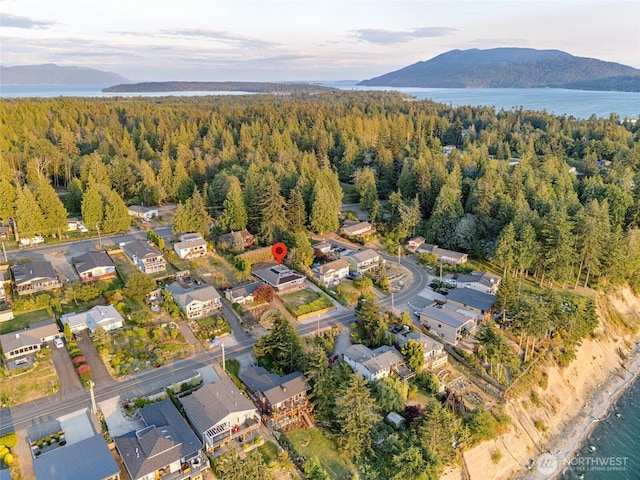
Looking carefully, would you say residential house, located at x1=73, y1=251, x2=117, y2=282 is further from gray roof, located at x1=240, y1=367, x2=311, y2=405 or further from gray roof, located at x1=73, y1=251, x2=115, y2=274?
gray roof, located at x1=240, y1=367, x2=311, y2=405

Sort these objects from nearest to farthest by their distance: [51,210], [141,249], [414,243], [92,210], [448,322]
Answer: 1. [448,322]
2. [141,249]
3. [51,210]
4. [414,243]
5. [92,210]

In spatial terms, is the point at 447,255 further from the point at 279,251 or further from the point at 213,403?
the point at 213,403

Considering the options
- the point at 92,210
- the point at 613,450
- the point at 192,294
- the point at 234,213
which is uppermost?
the point at 234,213

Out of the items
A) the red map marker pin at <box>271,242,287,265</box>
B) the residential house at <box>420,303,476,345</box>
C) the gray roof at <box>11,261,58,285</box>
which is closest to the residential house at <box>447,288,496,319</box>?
the residential house at <box>420,303,476,345</box>

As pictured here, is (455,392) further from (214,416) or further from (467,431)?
(214,416)

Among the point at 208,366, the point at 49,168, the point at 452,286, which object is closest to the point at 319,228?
the point at 452,286

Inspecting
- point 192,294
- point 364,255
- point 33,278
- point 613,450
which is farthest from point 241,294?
point 613,450

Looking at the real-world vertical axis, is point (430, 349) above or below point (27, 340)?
below

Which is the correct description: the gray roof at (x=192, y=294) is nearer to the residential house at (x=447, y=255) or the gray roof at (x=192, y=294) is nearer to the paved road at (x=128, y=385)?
the paved road at (x=128, y=385)
